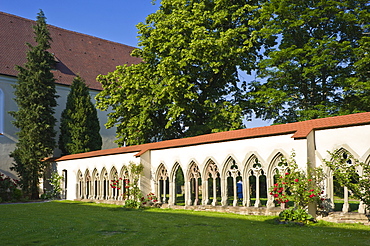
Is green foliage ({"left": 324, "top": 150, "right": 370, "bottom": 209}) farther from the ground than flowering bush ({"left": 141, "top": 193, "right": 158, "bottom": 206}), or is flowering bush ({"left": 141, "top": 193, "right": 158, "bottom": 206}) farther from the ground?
green foliage ({"left": 324, "top": 150, "right": 370, "bottom": 209})

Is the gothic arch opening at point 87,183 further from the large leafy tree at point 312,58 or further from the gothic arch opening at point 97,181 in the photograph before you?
the large leafy tree at point 312,58

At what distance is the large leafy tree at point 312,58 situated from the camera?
75.0 feet

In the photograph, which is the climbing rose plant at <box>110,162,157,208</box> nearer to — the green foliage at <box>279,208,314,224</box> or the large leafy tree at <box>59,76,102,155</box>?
the green foliage at <box>279,208,314,224</box>

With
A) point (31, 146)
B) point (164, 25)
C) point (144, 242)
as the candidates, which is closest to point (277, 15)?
point (164, 25)

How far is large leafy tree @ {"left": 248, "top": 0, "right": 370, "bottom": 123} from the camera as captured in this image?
22.9 m

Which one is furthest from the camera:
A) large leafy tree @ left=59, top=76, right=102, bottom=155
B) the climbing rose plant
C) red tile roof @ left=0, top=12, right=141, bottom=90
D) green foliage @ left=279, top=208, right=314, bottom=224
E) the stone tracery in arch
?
red tile roof @ left=0, top=12, right=141, bottom=90

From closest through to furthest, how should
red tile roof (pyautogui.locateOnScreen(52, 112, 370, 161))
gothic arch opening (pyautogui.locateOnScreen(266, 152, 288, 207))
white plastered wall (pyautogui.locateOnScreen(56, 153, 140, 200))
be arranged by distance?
red tile roof (pyautogui.locateOnScreen(52, 112, 370, 161)), gothic arch opening (pyautogui.locateOnScreen(266, 152, 288, 207)), white plastered wall (pyautogui.locateOnScreen(56, 153, 140, 200))

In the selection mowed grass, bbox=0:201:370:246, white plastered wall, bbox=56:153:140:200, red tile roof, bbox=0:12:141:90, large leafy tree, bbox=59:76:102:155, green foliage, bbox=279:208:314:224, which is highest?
Answer: red tile roof, bbox=0:12:141:90

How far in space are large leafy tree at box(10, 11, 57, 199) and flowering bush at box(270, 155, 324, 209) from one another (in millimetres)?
19340

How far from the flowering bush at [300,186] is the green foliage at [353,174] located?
0.63m

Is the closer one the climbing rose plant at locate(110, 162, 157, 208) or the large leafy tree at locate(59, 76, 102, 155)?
the climbing rose plant at locate(110, 162, 157, 208)

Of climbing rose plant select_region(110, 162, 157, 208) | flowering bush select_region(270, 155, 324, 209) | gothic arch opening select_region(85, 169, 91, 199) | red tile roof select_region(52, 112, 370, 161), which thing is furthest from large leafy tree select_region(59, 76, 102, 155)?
flowering bush select_region(270, 155, 324, 209)

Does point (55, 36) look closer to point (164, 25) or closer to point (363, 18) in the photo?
point (164, 25)

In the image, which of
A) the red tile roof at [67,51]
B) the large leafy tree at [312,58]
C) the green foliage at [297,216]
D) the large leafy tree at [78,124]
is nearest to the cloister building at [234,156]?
the green foliage at [297,216]
